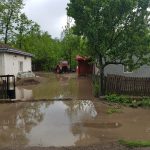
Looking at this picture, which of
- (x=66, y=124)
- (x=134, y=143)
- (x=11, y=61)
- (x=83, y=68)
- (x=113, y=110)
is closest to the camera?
(x=134, y=143)

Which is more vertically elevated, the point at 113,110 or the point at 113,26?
the point at 113,26

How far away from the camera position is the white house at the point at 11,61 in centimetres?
3105

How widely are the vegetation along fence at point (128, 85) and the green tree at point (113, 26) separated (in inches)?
20.8

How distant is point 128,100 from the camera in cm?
2033

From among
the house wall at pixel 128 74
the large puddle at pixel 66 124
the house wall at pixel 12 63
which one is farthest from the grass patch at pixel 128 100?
the house wall at pixel 12 63

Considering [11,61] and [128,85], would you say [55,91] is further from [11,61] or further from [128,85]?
[11,61]

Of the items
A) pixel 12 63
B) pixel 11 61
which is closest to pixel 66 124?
pixel 11 61

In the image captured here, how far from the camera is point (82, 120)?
15.5 metres

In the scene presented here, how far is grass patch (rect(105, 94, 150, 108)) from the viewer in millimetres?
19344

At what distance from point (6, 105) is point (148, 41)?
933cm

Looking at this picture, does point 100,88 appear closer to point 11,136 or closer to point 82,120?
point 82,120

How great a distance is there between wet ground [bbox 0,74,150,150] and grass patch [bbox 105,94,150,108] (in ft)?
2.51

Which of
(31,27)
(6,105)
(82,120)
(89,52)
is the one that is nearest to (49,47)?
(31,27)

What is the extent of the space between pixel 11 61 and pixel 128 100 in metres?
16.3
